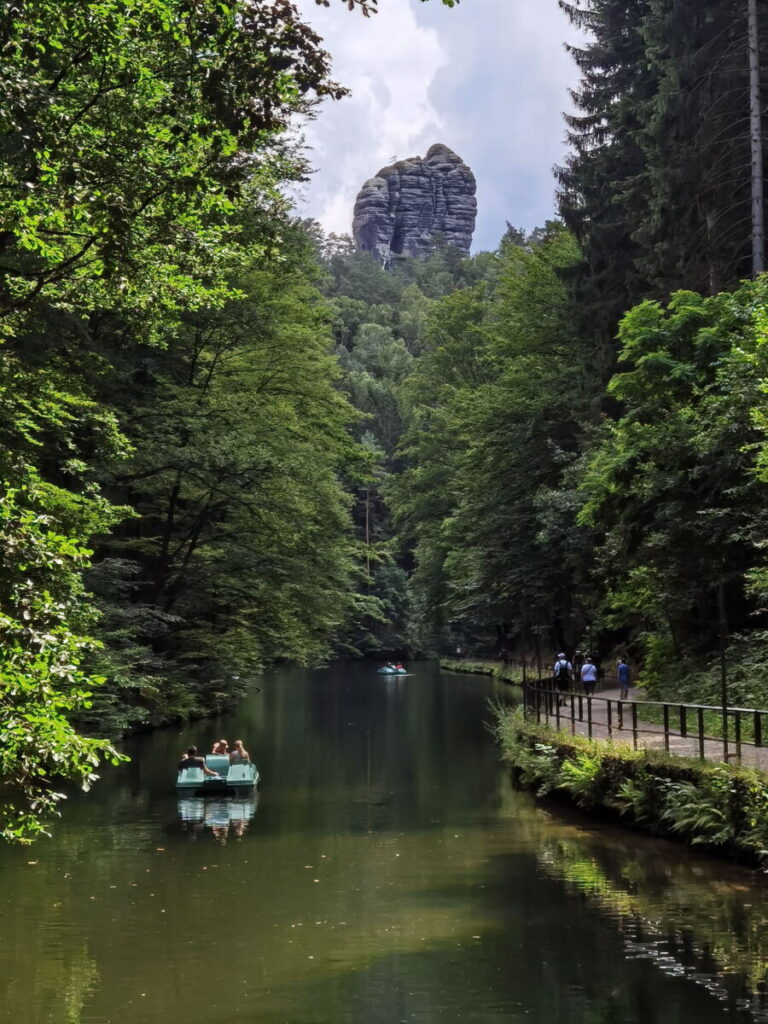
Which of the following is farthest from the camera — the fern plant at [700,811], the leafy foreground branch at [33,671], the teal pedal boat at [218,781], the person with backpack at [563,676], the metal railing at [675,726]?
the person with backpack at [563,676]

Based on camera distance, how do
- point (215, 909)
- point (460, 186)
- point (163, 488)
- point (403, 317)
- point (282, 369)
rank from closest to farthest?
1. point (215, 909)
2. point (163, 488)
3. point (282, 369)
4. point (403, 317)
5. point (460, 186)

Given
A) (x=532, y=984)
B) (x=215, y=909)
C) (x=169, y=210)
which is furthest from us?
(x=215, y=909)

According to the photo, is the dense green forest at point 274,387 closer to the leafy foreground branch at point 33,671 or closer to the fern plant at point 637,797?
the leafy foreground branch at point 33,671

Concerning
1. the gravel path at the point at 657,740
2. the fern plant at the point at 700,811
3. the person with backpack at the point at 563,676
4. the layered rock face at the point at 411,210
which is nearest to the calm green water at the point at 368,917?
the fern plant at the point at 700,811

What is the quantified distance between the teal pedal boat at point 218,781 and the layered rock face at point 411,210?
485ft

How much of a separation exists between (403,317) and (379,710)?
77036mm

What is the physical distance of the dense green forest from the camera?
33.0 feet

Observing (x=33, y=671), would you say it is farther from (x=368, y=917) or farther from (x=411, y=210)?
(x=411, y=210)

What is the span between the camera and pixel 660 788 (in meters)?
18.0

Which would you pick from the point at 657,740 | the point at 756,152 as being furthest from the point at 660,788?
the point at 756,152

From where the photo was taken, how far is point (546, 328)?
157 ft

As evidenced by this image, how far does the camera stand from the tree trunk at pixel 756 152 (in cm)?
2773

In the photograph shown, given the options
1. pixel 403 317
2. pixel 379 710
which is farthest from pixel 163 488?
pixel 403 317

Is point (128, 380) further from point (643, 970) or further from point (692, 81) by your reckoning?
point (643, 970)
